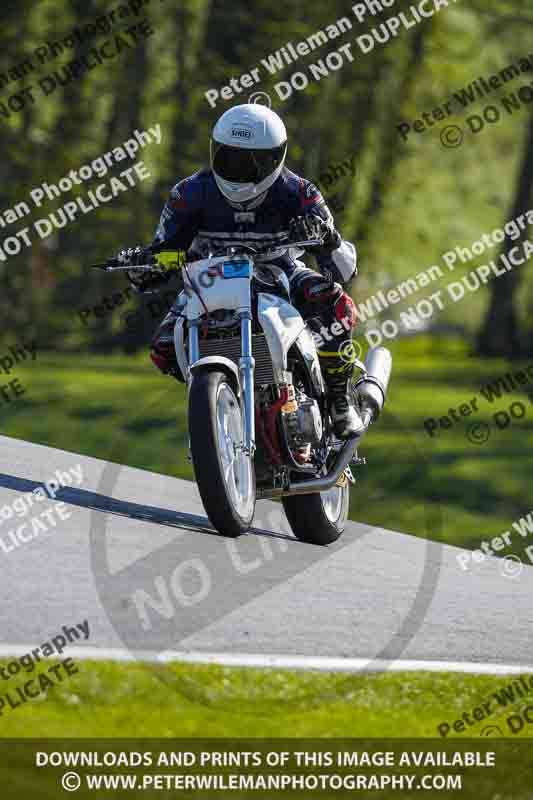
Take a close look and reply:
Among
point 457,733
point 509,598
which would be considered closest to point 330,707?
point 457,733

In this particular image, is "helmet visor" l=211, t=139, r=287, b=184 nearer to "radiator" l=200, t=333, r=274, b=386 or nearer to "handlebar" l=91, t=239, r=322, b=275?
"handlebar" l=91, t=239, r=322, b=275

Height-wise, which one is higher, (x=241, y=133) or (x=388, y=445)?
(x=241, y=133)

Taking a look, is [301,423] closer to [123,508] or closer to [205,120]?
[123,508]

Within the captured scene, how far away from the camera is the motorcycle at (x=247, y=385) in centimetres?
754

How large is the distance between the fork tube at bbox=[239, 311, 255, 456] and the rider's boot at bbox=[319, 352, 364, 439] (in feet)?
3.61

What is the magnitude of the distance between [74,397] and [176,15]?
19823 millimetres

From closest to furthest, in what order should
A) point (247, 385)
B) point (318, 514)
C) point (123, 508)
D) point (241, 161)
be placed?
1. point (247, 385)
2. point (241, 161)
3. point (318, 514)
4. point (123, 508)

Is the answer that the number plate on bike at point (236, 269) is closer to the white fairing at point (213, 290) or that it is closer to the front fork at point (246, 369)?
the white fairing at point (213, 290)

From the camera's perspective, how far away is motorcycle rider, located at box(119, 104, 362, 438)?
8078 mm

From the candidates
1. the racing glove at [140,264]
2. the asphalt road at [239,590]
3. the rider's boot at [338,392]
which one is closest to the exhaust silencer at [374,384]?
the rider's boot at [338,392]

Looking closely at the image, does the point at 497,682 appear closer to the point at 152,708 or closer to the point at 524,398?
the point at 152,708

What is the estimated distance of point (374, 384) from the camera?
9.77m

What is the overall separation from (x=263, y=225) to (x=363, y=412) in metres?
1.69

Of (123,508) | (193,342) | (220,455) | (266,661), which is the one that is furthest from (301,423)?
(123,508)
